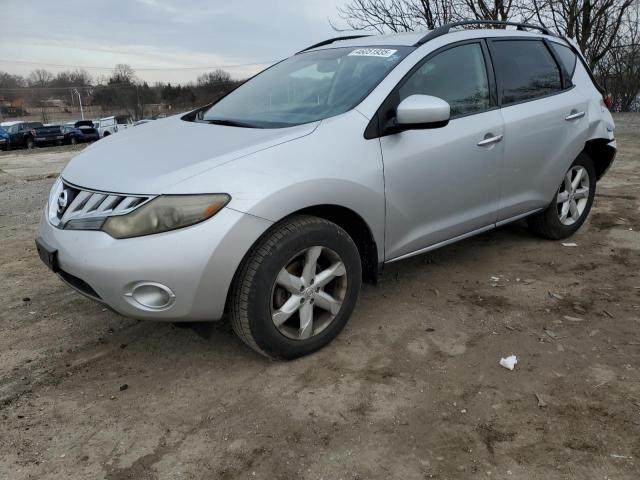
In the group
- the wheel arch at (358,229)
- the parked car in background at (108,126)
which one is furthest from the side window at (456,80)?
the parked car in background at (108,126)

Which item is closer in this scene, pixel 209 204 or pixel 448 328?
pixel 209 204

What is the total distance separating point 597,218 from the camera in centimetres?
529

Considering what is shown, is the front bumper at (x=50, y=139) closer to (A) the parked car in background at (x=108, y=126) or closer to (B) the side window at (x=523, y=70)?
(A) the parked car in background at (x=108, y=126)

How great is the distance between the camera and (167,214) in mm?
2262

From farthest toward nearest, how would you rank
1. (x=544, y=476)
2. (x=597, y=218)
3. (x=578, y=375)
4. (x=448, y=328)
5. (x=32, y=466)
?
(x=597, y=218) → (x=448, y=328) → (x=578, y=375) → (x=32, y=466) → (x=544, y=476)

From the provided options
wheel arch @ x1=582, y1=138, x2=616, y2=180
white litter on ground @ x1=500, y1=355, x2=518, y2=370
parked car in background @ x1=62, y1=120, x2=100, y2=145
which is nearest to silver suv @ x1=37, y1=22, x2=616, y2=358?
wheel arch @ x1=582, y1=138, x2=616, y2=180

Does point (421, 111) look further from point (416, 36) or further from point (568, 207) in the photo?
point (568, 207)

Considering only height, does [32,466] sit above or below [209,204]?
below

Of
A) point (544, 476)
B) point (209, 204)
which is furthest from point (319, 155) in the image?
point (544, 476)

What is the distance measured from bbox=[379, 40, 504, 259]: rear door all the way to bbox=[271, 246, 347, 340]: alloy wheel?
0.41 metres

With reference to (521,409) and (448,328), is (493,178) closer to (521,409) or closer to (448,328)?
(448,328)

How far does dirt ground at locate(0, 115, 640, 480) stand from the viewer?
6.76ft

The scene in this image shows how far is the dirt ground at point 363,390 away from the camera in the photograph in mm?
2061

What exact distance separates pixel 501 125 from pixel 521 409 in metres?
1.88
